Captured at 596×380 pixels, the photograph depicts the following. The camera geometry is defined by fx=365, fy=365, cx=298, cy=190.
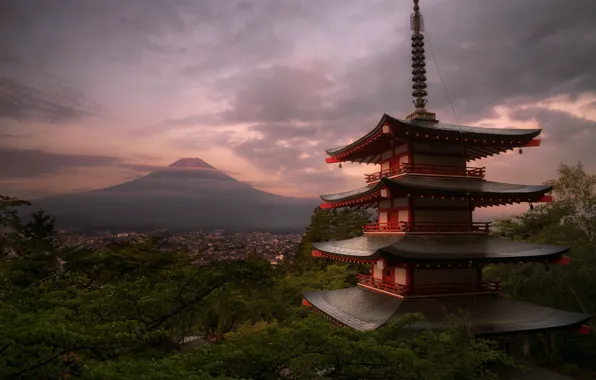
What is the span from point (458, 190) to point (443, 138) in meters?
2.28

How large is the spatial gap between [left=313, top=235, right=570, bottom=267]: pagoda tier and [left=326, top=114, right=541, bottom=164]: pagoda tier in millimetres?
3778

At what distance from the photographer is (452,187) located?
14461 millimetres

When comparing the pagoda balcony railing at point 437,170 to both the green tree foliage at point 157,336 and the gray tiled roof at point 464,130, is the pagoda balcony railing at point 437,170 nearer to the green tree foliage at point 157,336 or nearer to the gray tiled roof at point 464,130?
the gray tiled roof at point 464,130

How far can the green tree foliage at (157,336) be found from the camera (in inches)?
200

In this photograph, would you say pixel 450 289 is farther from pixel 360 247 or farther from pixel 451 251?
pixel 360 247

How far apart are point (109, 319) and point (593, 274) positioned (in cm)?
1979

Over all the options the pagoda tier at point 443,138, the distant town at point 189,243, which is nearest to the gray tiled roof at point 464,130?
the pagoda tier at point 443,138

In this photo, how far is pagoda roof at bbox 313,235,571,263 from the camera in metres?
12.9

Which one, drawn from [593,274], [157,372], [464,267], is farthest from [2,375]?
[593,274]

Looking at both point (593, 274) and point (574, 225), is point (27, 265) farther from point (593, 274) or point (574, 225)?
→ point (574, 225)

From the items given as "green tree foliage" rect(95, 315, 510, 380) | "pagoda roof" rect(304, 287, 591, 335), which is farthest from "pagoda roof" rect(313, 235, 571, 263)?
"green tree foliage" rect(95, 315, 510, 380)

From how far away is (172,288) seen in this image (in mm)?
8219

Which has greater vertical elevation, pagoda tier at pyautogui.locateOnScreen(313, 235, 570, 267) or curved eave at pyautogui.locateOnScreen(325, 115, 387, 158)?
curved eave at pyautogui.locateOnScreen(325, 115, 387, 158)

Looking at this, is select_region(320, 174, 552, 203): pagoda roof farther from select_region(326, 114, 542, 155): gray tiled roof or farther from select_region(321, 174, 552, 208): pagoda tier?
select_region(326, 114, 542, 155): gray tiled roof
